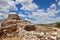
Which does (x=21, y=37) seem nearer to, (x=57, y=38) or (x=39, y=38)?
(x=39, y=38)

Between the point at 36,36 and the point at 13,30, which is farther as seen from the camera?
the point at 13,30

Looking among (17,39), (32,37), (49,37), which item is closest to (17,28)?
(17,39)

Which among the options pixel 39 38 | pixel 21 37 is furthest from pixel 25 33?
pixel 39 38

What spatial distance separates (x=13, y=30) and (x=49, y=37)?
4994 mm

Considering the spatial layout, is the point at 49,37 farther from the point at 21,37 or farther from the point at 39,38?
the point at 21,37

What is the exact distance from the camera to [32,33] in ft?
49.7

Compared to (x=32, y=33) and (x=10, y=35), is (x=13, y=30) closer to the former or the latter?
(x=10, y=35)

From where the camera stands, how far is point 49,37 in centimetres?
1415

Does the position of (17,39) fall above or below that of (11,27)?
below

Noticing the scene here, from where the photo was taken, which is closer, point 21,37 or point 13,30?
point 21,37

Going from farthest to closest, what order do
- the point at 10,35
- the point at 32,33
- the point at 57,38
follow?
the point at 10,35 < the point at 32,33 < the point at 57,38

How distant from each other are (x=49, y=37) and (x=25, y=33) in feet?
8.71

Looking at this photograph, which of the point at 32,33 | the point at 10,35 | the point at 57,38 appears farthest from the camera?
the point at 10,35

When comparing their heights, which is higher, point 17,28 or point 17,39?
point 17,28
